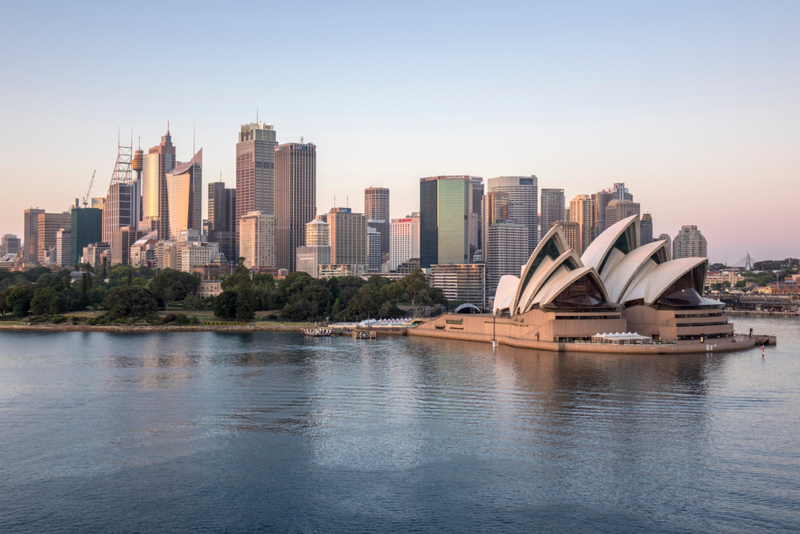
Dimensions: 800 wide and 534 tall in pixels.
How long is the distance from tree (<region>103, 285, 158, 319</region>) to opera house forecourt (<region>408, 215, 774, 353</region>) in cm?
3950

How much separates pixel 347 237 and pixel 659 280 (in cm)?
13236

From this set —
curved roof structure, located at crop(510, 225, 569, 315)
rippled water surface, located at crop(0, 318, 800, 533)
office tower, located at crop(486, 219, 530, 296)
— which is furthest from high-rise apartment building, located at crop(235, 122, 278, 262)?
rippled water surface, located at crop(0, 318, 800, 533)

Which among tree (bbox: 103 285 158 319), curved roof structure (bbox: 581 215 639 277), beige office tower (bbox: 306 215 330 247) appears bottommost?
tree (bbox: 103 285 158 319)

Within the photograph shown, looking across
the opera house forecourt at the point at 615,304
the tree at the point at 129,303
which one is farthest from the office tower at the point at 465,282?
the opera house forecourt at the point at 615,304

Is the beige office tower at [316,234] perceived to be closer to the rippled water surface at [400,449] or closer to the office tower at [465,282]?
the office tower at [465,282]

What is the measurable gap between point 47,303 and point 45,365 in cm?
3864

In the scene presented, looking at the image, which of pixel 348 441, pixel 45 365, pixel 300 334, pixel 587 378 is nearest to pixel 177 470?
pixel 348 441

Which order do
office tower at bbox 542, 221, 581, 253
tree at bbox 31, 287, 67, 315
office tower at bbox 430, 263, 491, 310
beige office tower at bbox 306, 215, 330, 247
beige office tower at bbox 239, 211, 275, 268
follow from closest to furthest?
1. tree at bbox 31, 287, 67, 315
2. office tower at bbox 430, 263, 491, 310
3. beige office tower at bbox 306, 215, 330, 247
4. beige office tower at bbox 239, 211, 275, 268
5. office tower at bbox 542, 221, 581, 253

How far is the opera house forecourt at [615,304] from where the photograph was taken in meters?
56.4

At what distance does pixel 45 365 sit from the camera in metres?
47.2

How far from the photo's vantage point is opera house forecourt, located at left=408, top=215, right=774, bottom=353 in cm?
5641

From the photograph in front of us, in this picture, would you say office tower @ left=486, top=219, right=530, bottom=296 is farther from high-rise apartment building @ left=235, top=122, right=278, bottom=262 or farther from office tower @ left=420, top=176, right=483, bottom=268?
high-rise apartment building @ left=235, top=122, right=278, bottom=262

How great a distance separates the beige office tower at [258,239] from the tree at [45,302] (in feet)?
331

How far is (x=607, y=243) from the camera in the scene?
204 feet
